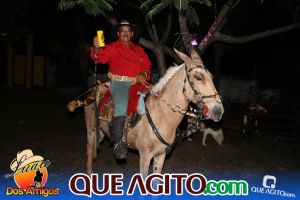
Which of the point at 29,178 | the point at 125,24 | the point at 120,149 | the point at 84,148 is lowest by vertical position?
the point at 84,148

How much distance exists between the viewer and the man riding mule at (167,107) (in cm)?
520

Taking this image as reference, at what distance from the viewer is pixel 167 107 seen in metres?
5.83

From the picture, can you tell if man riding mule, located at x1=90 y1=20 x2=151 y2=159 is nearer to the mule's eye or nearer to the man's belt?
the man's belt

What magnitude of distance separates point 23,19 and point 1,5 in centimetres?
370

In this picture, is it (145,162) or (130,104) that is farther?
(130,104)

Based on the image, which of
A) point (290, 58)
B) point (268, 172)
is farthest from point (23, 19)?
point (268, 172)

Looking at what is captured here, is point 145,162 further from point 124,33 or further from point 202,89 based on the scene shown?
point 124,33

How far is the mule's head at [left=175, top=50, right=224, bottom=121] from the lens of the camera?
4938 millimetres

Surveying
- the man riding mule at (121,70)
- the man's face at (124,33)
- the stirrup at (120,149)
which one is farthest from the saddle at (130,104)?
the man's face at (124,33)

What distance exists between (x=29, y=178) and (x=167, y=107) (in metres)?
2.76

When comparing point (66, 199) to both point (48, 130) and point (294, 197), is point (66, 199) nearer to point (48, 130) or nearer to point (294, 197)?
point (294, 197)

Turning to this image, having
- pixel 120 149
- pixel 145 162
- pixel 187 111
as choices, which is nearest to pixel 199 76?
pixel 187 111

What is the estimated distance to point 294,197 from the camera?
6.97m

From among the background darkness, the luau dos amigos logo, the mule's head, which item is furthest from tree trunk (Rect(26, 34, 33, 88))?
the mule's head
